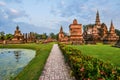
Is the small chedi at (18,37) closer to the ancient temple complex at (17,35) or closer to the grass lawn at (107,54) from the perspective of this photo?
the ancient temple complex at (17,35)

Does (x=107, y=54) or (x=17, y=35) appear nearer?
(x=107, y=54)

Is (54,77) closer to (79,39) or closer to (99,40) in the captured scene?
(79,39)

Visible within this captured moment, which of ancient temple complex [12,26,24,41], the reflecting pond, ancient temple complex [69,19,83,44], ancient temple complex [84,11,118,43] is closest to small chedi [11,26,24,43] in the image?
ancient temple complex [12,26,24,41]

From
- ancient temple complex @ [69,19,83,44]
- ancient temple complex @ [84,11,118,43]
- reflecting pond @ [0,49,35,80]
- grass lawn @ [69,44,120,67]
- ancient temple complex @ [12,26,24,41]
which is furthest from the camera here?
ancient temple complex @ [12,26,24,41]

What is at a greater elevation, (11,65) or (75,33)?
(75,33)

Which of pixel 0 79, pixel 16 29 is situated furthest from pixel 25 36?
pixel 0 79

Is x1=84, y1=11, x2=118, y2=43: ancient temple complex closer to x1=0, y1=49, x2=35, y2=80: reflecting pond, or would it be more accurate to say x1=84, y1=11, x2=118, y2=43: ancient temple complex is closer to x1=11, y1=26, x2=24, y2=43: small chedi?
x1=11, y1=26, x2=24, y2=43: small chedi

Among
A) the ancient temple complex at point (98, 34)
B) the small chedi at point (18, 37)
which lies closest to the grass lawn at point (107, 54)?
the ancient temple complex at point (98, 34)

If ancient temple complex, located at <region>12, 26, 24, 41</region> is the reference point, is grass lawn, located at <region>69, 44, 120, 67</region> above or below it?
below

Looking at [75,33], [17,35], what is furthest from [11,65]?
[17,35]

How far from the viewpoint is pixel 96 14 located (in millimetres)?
73375

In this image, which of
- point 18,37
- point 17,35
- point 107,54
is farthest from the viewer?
point 17,35

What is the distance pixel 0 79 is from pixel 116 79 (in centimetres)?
825

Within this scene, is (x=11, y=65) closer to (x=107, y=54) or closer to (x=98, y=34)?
(x=107, y=54)
